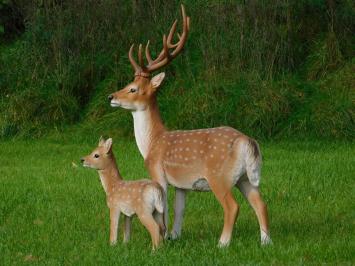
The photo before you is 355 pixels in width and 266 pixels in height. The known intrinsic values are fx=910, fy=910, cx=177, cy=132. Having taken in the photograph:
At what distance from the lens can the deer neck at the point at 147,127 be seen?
7.68 meters

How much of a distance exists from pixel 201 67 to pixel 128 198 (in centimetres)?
793

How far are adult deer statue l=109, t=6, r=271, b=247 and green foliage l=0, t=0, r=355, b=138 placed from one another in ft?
18.9

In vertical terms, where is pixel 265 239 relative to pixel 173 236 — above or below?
above

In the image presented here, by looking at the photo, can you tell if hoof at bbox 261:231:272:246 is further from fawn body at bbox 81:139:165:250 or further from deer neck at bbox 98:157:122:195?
deer neck at bbox 98:157:122:195

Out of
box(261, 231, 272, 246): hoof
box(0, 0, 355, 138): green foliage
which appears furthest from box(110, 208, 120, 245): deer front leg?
box(0, 0, 355, 138): green foliage

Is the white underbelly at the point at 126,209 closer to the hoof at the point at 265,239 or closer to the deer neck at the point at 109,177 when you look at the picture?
the deer neck at the point at 109,177

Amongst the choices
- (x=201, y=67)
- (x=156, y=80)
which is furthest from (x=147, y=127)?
(x=201, y=67)

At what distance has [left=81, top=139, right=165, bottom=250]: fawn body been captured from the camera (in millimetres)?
6840

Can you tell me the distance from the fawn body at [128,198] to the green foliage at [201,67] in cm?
614

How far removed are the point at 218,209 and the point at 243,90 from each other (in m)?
5.03

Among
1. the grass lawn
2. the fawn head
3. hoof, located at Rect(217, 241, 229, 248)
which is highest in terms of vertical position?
the fawn head

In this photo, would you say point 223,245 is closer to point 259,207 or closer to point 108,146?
point 259,207

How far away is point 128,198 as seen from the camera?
6938 mm

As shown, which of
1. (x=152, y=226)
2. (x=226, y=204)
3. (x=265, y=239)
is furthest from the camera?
(x=265, y=239)
